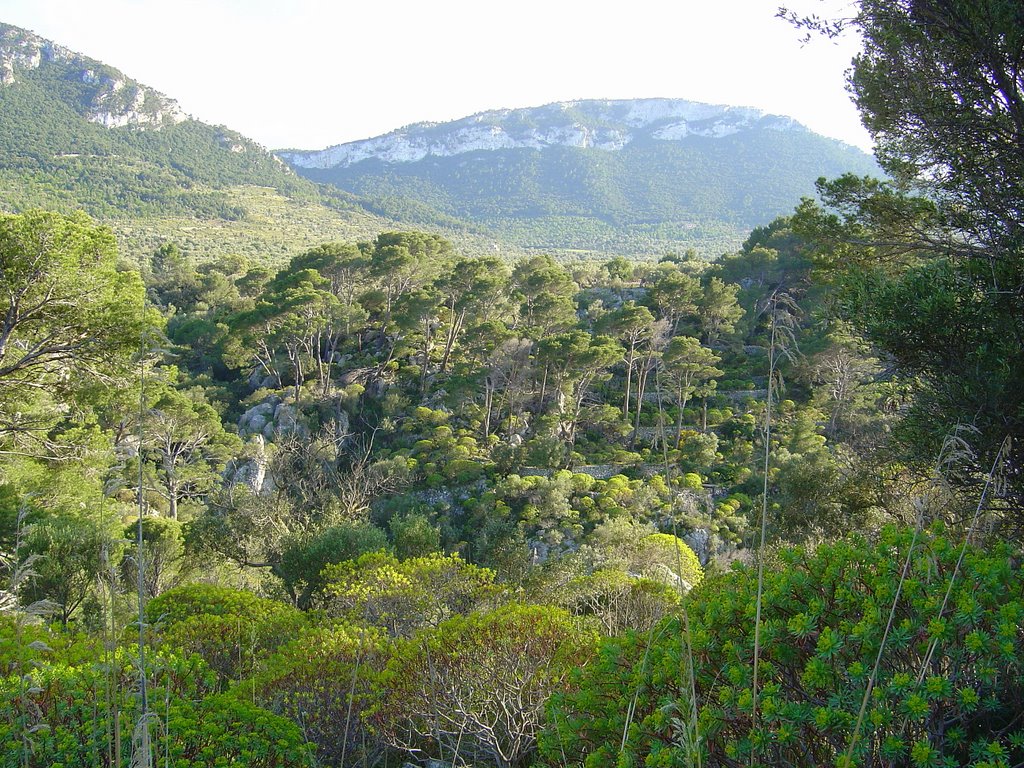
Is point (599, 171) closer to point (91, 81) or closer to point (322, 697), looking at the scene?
point (91, 81)

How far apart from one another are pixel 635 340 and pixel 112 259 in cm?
1494

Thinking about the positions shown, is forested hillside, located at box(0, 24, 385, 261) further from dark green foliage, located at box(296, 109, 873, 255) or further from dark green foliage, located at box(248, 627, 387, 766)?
dark green foliage, located at box(248, 627, 387, 766)

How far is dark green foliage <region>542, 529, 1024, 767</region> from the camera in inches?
58.2

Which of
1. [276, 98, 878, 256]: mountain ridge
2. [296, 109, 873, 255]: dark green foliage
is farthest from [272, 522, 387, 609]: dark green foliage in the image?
[296, 109, 873, 255]: dark green foliage

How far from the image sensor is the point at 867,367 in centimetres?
1706

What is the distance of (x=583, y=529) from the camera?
13.9 m

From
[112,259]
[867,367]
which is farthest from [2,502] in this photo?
[867,367]

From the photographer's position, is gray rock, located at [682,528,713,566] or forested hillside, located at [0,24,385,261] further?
forested hillside, located at [0,24,385,261]

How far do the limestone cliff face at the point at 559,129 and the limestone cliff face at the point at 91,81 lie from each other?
42534mm

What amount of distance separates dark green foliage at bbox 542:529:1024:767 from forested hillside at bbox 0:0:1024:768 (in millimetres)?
13

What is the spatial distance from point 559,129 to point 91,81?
75.1 m

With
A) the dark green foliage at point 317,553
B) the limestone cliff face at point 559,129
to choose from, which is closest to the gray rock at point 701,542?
the dark green foliage at point 317,553

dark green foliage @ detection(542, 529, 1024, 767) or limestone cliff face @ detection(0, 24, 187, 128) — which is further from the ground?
limestone cliff face @ detection(0, 24, 187, 128)

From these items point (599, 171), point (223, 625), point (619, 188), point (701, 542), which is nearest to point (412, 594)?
point (223, 625)
